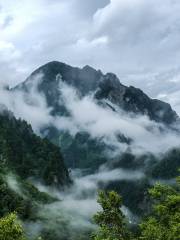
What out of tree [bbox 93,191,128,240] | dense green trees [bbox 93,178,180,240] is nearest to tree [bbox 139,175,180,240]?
dense green trees [bbox 93,178,180,240]

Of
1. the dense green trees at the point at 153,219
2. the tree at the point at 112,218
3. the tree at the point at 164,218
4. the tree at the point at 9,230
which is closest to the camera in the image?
the tree at the point at 9,230

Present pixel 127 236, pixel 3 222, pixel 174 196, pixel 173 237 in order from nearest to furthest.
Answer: pixel 3 222 → pixel 173 237 → pixel 174 196 → pixel 127 236

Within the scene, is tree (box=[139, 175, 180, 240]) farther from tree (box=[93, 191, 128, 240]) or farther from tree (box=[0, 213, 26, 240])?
tree (box=[0, 213, 26, 240])

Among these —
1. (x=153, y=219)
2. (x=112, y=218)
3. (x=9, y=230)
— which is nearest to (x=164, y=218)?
(x=153, y=219)

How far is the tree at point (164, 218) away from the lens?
4461cm

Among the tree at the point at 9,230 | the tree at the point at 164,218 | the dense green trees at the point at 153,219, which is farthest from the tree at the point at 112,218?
the tree at the point at 9,230

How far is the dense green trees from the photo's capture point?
149 feet

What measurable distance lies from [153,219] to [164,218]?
3.68 feet

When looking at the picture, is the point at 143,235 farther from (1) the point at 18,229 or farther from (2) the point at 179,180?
(1) the point at 18,229

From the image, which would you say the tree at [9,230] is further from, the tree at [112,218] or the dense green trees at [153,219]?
the tree at [112,218]

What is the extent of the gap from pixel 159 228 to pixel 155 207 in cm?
252

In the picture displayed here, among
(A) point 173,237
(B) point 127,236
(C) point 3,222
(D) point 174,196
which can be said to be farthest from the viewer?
(B) point 127,236

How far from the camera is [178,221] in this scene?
1780 inches

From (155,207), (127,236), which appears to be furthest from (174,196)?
(127,236)
